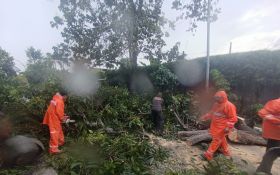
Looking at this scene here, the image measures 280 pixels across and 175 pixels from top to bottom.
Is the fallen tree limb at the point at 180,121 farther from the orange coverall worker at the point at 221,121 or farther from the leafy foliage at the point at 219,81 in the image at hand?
the orange coverall worker at the point at 221,121

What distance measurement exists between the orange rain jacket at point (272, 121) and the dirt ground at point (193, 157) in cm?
108

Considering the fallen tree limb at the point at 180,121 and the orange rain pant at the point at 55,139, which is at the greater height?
the orange rain pant at the point at 55,139

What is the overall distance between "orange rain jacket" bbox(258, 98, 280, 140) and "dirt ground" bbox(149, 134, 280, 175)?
108 centimetres

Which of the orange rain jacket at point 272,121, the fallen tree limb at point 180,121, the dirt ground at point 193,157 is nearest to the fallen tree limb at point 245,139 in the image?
the dirt ground at point 193,157

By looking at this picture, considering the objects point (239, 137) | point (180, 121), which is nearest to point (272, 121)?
point (239, 137)

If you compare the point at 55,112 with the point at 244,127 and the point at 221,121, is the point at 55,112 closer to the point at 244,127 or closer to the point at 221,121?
the point at 221,121

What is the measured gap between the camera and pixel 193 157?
25.5 feet

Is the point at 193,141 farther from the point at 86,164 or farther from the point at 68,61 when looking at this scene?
the point at 68,61

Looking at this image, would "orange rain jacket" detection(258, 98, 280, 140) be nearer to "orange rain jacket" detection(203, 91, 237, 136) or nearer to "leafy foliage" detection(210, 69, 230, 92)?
"orange rain jacket" detection(203, 91, 237, 136)

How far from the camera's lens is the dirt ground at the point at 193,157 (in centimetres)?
709

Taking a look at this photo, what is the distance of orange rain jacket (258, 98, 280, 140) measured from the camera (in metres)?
6.02

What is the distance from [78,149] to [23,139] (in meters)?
1.25

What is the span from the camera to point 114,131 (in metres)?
9.41

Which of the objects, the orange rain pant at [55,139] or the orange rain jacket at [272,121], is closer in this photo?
the orange rain jacket at [272,121]
